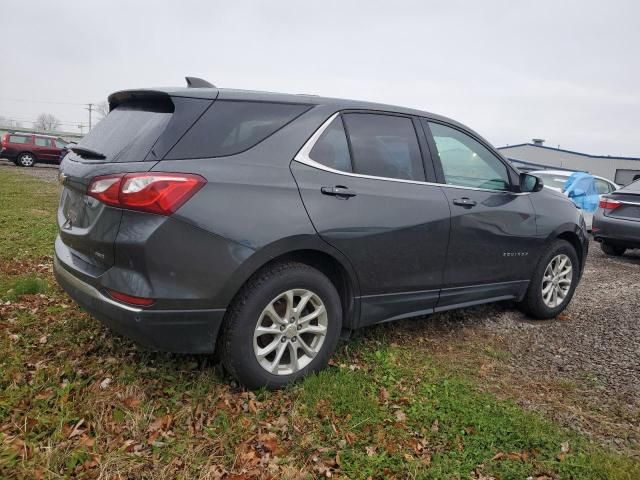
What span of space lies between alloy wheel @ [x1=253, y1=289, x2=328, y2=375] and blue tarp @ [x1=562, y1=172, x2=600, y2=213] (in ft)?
30.1

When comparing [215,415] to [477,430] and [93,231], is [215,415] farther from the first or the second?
[477,430]

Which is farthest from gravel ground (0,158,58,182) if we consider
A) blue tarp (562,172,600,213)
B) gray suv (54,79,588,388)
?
gray suv (54,79,588,388)

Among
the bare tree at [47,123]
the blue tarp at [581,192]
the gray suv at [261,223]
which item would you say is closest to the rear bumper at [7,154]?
the blue tarp at [581,192]

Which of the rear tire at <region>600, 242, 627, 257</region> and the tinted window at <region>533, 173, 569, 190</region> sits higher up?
the tinted window at <region>533, 173, 569, 190</region>

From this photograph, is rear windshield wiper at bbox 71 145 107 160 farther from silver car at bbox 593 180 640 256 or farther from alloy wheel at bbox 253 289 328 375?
silver car at bbox 593 180 640 256

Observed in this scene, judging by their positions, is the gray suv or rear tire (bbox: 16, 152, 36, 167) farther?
rear tire (bbox: 16, 152, 36, 167)

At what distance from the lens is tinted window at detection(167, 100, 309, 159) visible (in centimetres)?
264

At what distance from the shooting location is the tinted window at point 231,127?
8.66 ft

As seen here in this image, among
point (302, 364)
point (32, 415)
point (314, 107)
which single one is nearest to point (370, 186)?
point (314, 107)

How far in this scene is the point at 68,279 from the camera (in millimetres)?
2910

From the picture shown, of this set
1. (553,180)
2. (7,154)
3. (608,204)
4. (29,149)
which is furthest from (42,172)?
(608,204)

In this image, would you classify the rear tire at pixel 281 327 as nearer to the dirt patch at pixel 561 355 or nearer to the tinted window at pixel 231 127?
the tinted window at pixel 231 127

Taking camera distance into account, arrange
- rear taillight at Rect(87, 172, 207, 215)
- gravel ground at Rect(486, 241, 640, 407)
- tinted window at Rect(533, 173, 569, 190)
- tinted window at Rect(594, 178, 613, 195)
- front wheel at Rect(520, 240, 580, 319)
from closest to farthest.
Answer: rear taillight at Rect(87, 172, 207, 215), gravel ground at Rect(486, 241, 640, 407), front wheel at Rect(520, 240, 580, 319), tinted window at Rect(533, 173, 569, 190), tinted window at Rect(594, 178, 613, 195)

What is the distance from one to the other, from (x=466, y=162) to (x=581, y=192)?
7969 millimetres
